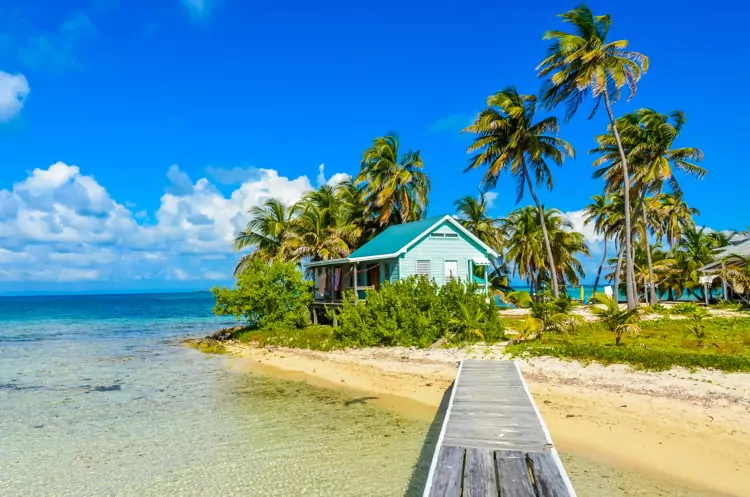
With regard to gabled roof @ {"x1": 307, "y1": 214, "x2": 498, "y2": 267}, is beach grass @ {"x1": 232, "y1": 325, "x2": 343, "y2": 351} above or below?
below

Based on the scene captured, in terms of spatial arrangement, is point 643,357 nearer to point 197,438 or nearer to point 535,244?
point 197,438

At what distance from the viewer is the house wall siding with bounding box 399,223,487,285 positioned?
24188 mm

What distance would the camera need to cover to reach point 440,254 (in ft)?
82.1

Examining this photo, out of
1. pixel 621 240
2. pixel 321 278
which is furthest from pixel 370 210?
pixel 621 240

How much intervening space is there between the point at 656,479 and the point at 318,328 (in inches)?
733

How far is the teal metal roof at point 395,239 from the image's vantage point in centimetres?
2437

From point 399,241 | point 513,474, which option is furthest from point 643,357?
point 399,241

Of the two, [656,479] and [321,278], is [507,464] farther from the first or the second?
[321,278]

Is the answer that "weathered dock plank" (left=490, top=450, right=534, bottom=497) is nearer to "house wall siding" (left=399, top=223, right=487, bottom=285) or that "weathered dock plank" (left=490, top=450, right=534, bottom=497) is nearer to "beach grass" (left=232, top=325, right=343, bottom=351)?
"beach grass" (left=232, top=325, right=343, bottom=351)

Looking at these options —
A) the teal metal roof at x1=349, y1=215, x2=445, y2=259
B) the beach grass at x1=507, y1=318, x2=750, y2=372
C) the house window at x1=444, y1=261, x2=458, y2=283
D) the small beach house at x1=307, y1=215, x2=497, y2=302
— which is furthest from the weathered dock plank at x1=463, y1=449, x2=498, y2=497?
the house window at x1=444, y1=261, x2=458, y2=283

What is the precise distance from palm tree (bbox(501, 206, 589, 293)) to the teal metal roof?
14771 millimetres

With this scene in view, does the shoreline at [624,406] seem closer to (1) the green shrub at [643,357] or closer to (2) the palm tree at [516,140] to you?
(1) the green shrub at [643,357]

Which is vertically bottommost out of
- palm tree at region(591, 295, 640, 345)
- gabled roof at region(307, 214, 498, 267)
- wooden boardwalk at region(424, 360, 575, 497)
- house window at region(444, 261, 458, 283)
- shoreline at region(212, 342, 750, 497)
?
shoreline at region(212, 342, 750, 497)

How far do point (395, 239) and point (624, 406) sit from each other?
16.6 m
